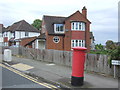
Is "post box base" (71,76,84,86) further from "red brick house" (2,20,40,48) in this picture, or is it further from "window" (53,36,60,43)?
"red brick house" (2,20,40,48)

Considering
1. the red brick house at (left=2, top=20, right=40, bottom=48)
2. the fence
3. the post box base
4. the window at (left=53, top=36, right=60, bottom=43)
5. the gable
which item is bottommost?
the post box base

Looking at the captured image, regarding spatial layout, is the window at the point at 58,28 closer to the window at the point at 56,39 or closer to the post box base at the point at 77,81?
the window at the point at 56,39

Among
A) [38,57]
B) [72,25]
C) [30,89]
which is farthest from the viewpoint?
[72,25]

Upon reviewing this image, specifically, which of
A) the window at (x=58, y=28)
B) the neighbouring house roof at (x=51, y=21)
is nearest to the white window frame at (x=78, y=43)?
the window at (x=58, y=28)

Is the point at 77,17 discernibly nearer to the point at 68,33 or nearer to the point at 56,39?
the point at 68,33

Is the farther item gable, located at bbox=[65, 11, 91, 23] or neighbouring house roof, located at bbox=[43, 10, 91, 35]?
neighbouring house roof, located at bbox=[43, 10, 91, 35]

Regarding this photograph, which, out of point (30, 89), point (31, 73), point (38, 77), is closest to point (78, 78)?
point (30, 89)

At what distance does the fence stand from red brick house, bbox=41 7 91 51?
8794 millimetres

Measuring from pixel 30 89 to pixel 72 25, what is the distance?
935 inches

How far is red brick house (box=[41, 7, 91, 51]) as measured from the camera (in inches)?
1166

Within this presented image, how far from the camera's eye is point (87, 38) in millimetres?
30969

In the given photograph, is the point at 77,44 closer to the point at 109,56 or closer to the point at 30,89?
the point at 109,56

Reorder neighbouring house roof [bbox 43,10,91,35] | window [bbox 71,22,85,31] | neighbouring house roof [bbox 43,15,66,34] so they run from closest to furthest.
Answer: window [bbox 71,22,85,31], neighbouring house roof [bbox 43,10,91,35], neighbouring house roof [bbox 43,15,66,34]

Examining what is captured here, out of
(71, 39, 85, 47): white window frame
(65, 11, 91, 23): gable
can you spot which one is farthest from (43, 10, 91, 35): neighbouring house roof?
(71, 39, 85, 47): white window frame
